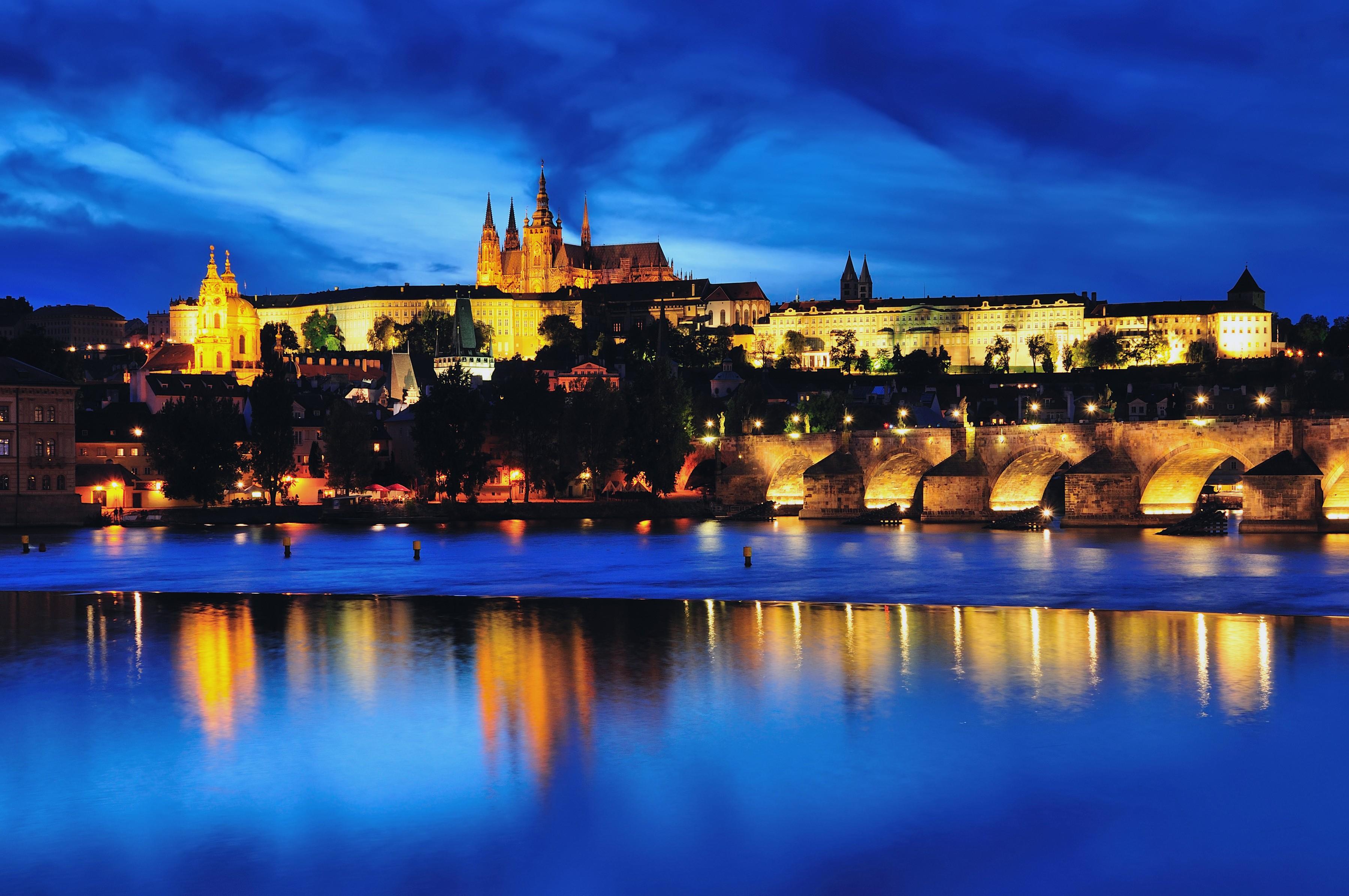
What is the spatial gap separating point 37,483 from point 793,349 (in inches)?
4512

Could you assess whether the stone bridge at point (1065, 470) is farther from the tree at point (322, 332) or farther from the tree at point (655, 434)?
the tree at point (322, 332)

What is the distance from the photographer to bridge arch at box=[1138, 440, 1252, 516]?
47.7 metres

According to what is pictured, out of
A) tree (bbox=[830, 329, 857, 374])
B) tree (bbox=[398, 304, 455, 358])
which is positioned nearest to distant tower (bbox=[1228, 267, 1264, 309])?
tree (bbox=[830, 329, 857, 374])

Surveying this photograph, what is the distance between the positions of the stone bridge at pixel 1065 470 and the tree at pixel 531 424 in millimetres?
9562

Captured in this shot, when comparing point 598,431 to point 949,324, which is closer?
point 598,431

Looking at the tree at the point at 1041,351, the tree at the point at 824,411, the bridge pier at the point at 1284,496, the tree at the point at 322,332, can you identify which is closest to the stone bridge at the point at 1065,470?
the bridge pier at the point at 1284,496

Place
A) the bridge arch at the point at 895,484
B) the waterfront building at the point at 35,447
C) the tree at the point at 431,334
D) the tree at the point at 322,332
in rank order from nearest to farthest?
the waterfront building at the point at 35,447 → the bridge arch at the point at 895,484 → the tree at the point at 431,334 → the tree at the point at 322,332

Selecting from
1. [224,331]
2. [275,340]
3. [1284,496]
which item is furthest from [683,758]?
[275,340]

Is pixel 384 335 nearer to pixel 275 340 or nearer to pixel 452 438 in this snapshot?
pixel 275 340

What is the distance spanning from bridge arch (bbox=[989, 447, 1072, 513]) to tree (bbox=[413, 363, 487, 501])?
922 inches

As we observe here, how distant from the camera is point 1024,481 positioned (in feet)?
183

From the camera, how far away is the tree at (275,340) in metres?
140

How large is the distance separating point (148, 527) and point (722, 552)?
2762 cm

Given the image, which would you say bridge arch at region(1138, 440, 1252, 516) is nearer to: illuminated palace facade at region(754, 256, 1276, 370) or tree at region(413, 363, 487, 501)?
tree at region(413, 363, 487, 501)
